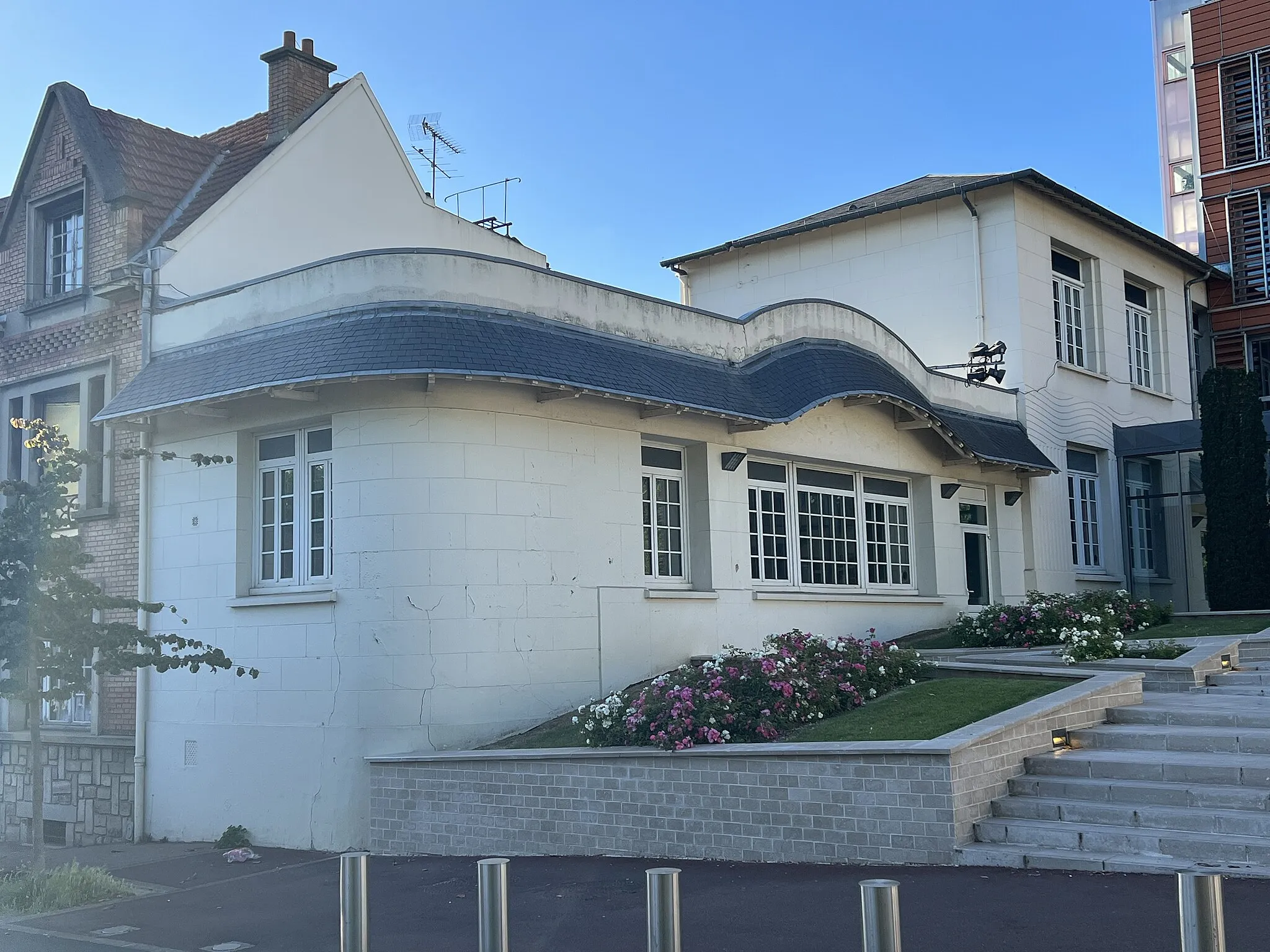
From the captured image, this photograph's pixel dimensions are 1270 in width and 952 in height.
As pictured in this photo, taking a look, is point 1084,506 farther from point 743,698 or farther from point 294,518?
point 294,518

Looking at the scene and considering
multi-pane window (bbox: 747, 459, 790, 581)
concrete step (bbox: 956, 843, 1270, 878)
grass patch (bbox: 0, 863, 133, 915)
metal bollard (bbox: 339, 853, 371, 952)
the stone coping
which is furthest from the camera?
multi-pane window (bbox: 747, 459, 790, 581)

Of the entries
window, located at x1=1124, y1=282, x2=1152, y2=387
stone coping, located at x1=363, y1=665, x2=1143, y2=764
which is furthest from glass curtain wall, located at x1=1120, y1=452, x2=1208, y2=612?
stone coping, located at x1=363, y1=665, x2=1143, y2=764

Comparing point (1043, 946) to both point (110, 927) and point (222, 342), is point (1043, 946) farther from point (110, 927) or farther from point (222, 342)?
point (222, 342)

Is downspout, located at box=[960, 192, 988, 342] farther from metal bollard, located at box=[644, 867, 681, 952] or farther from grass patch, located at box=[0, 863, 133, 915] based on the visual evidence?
metal bollard, located at box=[644, 867, 681, 952]

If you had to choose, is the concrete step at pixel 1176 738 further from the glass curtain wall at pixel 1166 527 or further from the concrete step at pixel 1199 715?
the glass curtain wall at pixel 1166 527

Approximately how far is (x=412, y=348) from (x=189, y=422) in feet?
12.2

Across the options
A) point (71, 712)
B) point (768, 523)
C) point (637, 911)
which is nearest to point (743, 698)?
point (637, 911)

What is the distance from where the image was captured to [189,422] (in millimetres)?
14180

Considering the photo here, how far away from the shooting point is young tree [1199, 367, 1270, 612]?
2198 cm

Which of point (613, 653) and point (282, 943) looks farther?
point (613, 653)

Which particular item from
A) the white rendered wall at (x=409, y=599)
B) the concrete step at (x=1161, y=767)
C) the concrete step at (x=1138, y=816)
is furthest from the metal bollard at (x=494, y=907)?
the white rendered wall at (x=409, y=599)

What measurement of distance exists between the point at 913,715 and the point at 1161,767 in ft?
6.71

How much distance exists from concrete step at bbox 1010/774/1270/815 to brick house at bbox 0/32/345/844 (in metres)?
9.93

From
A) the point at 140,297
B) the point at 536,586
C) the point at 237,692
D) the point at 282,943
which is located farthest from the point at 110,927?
the point at 140,297
